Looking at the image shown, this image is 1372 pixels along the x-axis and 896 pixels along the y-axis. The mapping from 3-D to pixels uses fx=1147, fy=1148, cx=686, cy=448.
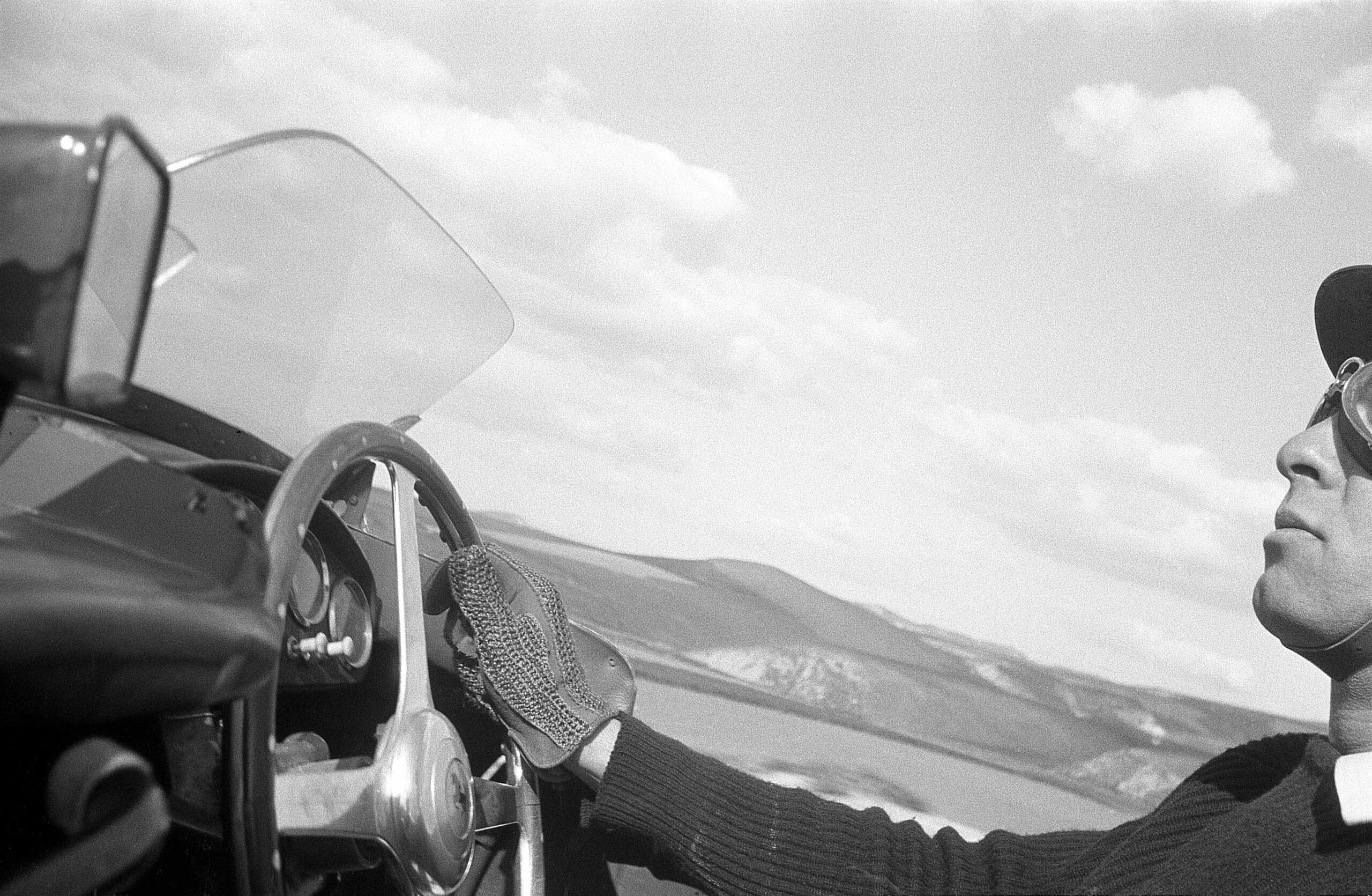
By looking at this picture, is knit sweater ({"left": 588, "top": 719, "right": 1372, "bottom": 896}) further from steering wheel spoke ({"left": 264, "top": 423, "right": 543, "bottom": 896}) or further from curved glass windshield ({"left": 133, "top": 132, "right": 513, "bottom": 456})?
curved glass windshield ({"left": 133, "top": 132, "right": 513, "bottom": 456})

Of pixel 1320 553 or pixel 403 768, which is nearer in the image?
pixel 403 768

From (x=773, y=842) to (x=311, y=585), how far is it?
921 mm

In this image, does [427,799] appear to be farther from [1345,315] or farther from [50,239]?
[1345,315]

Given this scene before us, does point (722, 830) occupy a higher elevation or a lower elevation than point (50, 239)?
lower

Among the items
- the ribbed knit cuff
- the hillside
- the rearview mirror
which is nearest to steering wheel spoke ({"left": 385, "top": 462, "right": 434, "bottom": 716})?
the ribbed knit cuff

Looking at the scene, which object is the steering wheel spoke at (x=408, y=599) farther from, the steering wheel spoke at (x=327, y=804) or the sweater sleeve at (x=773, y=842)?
the sweater sleeve at (x=773, y=842)

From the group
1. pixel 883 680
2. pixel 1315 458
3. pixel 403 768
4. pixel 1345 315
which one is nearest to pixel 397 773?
pixel 403 768

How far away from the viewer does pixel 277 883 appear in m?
1.29

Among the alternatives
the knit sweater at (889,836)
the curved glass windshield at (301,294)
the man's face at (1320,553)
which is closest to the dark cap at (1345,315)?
the man's face at (1320,553)

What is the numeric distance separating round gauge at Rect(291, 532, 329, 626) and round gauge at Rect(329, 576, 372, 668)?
36 millimetres

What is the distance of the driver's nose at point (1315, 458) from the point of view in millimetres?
1836

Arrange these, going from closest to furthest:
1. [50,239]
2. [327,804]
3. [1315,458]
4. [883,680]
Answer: [50,239], [327,804], [1315,458], [883,680]

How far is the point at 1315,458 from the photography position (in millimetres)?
1864

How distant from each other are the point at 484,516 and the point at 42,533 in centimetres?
309
